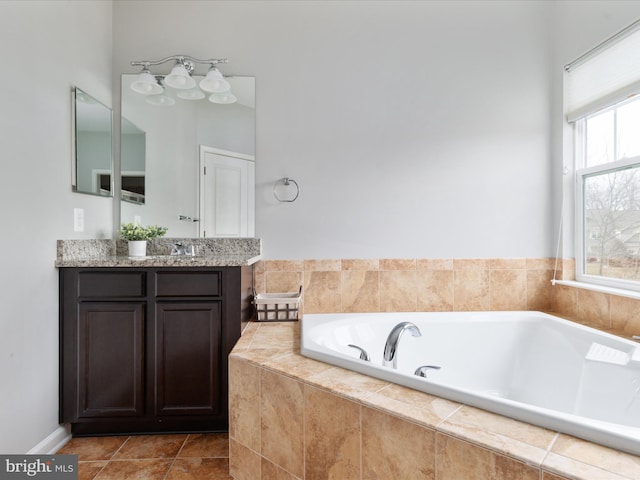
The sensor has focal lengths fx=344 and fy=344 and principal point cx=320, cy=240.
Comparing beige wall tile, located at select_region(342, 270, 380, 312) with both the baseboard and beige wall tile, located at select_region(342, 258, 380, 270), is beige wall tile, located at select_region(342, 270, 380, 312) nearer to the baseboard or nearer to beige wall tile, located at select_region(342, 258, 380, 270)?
beige wall tile, located at select_region(342, 258, 380, 270)

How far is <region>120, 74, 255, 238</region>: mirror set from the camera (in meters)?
2.25

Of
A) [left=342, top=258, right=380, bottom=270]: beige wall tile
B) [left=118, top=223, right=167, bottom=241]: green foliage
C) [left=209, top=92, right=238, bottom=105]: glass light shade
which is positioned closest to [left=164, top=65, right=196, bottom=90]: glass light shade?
[left=209, top=92, right=238, bottom=105]: glass light shade

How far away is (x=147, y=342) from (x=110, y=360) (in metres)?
0.21

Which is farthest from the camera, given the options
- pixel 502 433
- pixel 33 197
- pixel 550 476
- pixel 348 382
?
pixel 33 197

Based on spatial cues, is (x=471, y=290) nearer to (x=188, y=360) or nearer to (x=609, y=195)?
(x=609, y=195)

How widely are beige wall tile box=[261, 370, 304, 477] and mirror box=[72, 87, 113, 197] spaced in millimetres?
1579

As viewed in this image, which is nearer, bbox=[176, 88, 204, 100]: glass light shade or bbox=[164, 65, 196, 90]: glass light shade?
bbox=[164, 65, 196, 90]: glass light shade

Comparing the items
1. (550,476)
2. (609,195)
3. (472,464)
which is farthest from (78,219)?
(609,195)

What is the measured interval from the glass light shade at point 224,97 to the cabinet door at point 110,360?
53.9 inches

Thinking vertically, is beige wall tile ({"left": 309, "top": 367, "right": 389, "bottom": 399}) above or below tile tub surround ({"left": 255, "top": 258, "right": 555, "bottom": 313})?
below

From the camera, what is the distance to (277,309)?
6.64 feet

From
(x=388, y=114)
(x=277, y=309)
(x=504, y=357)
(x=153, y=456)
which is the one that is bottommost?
(x=153, y=456)

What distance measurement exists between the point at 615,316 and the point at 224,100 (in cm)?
261

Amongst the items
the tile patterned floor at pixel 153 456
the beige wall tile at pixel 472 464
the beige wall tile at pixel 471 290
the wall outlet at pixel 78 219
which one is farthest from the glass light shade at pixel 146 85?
the beige wall tile at pixel 472 464
